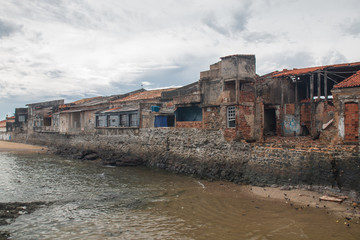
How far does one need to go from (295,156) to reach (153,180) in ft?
30.3

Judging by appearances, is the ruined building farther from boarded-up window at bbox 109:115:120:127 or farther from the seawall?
boarded-up window at bbox 109:115:120:127

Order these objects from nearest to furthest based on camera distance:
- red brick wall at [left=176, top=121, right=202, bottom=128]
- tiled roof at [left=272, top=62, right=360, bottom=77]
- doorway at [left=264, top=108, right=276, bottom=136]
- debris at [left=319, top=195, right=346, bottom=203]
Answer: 1. debris at [left=319, top=195, right=346, bottom=203]
2. tiled roof at [left=272, top=62, right=360, bottom=77]
3. red brick wall at [left=176, top=121, right=202, bottom=128]
4. doorway at [left=264, top=108, right=276, bottom=136]

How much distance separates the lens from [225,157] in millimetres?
18766

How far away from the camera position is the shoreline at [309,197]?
11398 millimetres

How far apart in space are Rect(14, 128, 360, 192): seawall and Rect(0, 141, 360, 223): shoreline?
407 mm

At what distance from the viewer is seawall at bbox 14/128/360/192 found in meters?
13.7

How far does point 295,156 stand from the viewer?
596 inches

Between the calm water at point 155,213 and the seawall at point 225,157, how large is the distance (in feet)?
6.25

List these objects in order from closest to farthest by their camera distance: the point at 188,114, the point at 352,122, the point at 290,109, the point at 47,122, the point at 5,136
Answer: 1. the point at 352,122
2. the point at 290,109
3. the point at 188,114
4. the point at 47,122
5. the point at 5,136

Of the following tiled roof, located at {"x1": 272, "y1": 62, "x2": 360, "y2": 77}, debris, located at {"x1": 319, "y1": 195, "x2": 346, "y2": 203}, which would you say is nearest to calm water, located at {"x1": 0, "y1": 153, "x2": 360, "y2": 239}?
debris, located at {"x1": 319, "y1": 195, "x2": 346, "y2": 203}

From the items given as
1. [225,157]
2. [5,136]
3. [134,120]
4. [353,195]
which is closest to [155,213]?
[225,157]

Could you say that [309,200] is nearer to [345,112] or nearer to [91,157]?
[345,112]

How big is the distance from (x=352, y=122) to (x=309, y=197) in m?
4.53

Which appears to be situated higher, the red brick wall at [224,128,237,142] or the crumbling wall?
the crumbling wall
